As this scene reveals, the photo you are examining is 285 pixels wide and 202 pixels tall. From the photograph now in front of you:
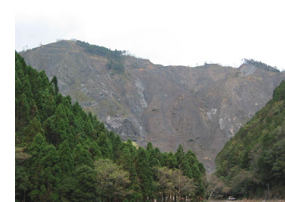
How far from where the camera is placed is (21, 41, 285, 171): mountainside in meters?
151

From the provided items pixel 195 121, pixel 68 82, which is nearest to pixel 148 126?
pixel 195 121

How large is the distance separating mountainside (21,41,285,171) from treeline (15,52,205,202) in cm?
8125

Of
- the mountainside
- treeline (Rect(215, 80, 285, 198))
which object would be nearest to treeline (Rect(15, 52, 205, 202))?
treeline (Rect(215, 80, 285, 198))

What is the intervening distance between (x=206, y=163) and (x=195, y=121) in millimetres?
37657

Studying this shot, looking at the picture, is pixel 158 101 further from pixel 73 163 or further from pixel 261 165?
pixel 73 163

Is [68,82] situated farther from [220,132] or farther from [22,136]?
[22,136]

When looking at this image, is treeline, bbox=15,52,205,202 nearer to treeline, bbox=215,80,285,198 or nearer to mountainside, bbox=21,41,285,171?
treeline, bbox=215,80,285,198

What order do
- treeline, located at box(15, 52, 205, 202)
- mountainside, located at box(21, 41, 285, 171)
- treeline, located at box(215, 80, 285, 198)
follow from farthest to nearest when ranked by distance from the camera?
mountainside, located at box(21, 41, 285, 171), treeline, located at box(215, 80, 285, 198), treeline, located at box(15, 52, 205, 202)

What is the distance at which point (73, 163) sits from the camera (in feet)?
129

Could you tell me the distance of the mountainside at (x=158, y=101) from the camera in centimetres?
A: 15075

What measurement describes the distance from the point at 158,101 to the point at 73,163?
147 m

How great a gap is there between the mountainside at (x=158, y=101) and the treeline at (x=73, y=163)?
81255 mm

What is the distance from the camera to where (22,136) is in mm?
40344

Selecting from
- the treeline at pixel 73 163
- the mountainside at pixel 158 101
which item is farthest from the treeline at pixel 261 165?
the mountainside at pixel 158 101
